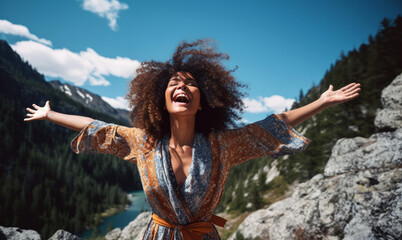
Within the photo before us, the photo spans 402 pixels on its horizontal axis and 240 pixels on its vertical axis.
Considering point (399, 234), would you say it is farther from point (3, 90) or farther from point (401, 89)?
point (3, 90)

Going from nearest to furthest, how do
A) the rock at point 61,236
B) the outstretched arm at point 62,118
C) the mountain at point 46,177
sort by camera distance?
the outstretched arm at point 62,118, the rock at point 61,236, the mountain at point 46,177

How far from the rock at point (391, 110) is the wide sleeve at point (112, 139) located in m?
14.5

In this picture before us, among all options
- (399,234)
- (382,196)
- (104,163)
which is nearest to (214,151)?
(399,234)

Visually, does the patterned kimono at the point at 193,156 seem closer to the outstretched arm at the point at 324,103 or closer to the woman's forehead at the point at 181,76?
the outstretched arm at the point at 324,103

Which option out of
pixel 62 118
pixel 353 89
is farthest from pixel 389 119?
pixel 62 118

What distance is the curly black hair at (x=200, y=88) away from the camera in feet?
9.57

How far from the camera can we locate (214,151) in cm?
256

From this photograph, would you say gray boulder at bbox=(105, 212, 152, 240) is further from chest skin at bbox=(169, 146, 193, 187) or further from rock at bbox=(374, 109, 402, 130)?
rock at bbox=(374, 109, 402, 130)

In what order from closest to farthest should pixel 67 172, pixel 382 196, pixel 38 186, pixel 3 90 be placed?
pixel 382 196 → pixel 38 186 → pixel 67 172 → pixel 3 90

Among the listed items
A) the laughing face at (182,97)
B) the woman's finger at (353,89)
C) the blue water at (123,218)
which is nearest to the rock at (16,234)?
the laughing face at (182,97)

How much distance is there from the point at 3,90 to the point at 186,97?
553 ft

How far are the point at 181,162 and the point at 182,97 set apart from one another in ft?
Result: 2.33

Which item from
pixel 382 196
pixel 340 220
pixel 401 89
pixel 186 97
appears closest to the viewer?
pixel 186 97

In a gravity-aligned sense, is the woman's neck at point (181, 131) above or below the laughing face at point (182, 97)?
below
